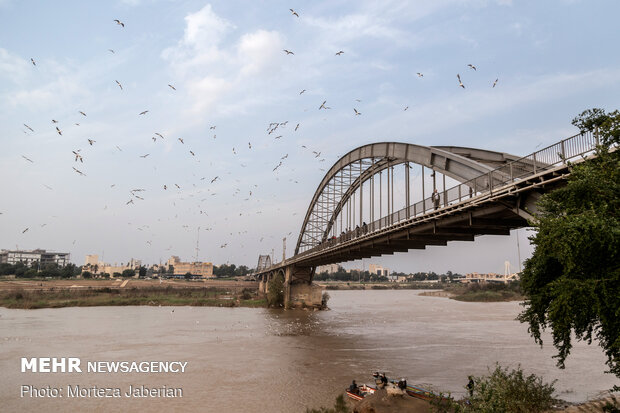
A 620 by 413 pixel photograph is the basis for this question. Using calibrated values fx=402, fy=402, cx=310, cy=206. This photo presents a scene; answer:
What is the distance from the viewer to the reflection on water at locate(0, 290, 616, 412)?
607 inches

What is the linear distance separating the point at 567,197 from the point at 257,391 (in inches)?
516

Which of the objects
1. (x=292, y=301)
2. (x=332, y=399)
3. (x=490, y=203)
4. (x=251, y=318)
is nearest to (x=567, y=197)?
(x=490, y=203)

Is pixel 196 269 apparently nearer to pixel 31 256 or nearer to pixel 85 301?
pixel 31 256

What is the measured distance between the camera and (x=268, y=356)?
2367cm

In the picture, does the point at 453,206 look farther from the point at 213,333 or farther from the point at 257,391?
the point at 213,333

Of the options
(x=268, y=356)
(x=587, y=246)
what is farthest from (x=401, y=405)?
(x=268, y=356)

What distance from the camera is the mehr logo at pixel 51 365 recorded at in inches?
775

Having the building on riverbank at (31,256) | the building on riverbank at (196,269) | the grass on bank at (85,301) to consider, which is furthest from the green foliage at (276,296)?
the building on riverbank at (31,256)

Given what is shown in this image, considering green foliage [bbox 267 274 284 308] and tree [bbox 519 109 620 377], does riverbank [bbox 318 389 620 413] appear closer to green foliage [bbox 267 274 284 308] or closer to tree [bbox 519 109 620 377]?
tree [bbox 519 109 620 377]

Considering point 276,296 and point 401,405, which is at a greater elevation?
point 401,405

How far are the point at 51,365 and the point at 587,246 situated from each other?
951 inches

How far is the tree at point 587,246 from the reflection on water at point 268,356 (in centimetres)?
789

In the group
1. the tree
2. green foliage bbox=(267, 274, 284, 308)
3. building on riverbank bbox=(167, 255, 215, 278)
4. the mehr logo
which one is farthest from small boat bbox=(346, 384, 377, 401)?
building on riverbank bbox=(167, 255, 215, 278)

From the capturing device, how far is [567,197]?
392 inches
